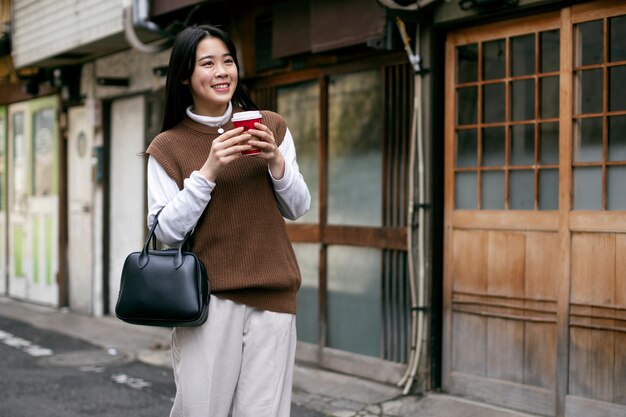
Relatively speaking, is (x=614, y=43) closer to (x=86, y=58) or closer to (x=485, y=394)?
(x=485, y=394)

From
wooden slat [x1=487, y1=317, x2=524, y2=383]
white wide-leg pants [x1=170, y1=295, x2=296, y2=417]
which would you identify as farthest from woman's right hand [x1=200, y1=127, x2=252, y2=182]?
wooden slat [x1=487, y1=317, x2=524, y2=383]

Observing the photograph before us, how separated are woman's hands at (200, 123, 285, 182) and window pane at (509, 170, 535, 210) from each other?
3.43 meters

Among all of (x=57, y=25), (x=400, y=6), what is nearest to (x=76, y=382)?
(x=400, y=6)

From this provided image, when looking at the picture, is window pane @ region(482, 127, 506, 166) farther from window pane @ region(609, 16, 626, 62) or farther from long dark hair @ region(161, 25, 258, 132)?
long dark hair @ region(161, 25, 258, 132)

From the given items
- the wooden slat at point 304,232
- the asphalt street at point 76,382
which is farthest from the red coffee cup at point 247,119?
the wooden slat at point 304,232

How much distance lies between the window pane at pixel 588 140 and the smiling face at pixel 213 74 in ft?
10.5

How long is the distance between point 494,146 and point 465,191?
1.40ft

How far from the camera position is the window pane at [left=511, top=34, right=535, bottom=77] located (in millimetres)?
5703

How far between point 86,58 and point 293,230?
209 inches

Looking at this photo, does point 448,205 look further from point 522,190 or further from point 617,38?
point 617,38

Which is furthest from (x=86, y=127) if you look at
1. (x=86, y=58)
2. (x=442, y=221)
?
(x=442, y=221)

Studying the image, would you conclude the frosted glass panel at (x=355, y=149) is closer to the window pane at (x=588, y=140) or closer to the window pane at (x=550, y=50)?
the window pane at (x=550, y=50)

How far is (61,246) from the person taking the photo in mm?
12219

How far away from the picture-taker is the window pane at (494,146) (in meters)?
5.93
